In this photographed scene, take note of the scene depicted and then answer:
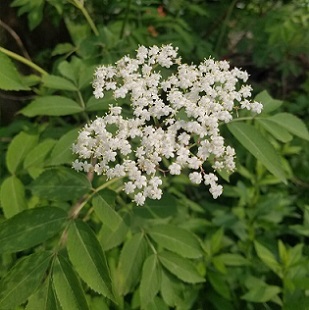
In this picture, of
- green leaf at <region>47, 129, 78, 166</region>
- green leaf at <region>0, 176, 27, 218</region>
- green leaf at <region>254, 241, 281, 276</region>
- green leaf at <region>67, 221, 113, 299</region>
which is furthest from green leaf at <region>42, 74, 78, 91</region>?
green leaf at <region>254, 241, 281, 276</region>

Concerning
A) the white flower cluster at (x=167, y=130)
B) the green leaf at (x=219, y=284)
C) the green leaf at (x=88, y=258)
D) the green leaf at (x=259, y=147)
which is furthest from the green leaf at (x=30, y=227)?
the green leaf at (x=219, y=284)

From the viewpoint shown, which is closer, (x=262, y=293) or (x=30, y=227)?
(x=30, y=227)

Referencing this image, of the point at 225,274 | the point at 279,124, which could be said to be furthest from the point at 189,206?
the point at 279,124

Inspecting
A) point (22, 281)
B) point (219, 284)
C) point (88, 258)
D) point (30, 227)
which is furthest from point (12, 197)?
point (219, 284)

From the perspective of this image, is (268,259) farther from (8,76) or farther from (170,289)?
(8,76)

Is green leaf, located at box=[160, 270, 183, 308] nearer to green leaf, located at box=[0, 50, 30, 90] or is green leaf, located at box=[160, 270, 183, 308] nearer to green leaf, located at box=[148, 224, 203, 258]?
green leaf, located at box=[148, 224, 203, 258]

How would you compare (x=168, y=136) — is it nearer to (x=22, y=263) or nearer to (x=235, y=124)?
(x=235, y=124)
